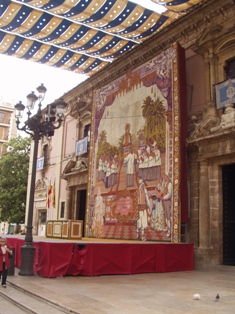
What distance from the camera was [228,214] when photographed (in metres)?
11.7

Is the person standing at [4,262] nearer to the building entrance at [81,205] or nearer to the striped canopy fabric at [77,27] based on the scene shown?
the striped canopy fabric at [77,27]

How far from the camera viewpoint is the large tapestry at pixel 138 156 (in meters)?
12.4

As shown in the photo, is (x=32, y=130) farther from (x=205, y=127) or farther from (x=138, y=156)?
(x=205, y=127)

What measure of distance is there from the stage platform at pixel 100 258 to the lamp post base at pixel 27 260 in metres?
0.24

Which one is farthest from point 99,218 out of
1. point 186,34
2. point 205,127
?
point 186,34

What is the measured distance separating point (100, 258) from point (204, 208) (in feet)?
12.7

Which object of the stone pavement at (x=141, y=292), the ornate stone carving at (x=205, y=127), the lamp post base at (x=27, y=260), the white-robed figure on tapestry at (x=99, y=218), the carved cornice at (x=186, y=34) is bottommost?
the stone pavement at (x=141, y=292)

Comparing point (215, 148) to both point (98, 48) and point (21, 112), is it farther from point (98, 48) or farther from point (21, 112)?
point (98, 48)

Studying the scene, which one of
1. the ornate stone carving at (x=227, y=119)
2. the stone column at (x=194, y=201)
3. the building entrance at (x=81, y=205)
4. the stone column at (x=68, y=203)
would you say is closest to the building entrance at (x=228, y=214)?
the stone column at (x=194, y=201)

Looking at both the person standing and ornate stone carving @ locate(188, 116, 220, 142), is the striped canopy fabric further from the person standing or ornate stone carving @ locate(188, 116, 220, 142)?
the person standing

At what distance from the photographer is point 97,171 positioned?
1658 cm

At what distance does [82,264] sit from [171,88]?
658 cm

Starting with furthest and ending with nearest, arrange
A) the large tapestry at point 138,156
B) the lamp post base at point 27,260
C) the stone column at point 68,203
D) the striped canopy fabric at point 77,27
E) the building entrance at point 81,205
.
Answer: the stone column at point 68,203
the building entrance at point 81,205
the striped canopy fabric at point 77,27
the large tapestry at point 138,156
the lamp post base at point 27,260

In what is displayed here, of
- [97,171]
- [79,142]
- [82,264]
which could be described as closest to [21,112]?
[82,264]
